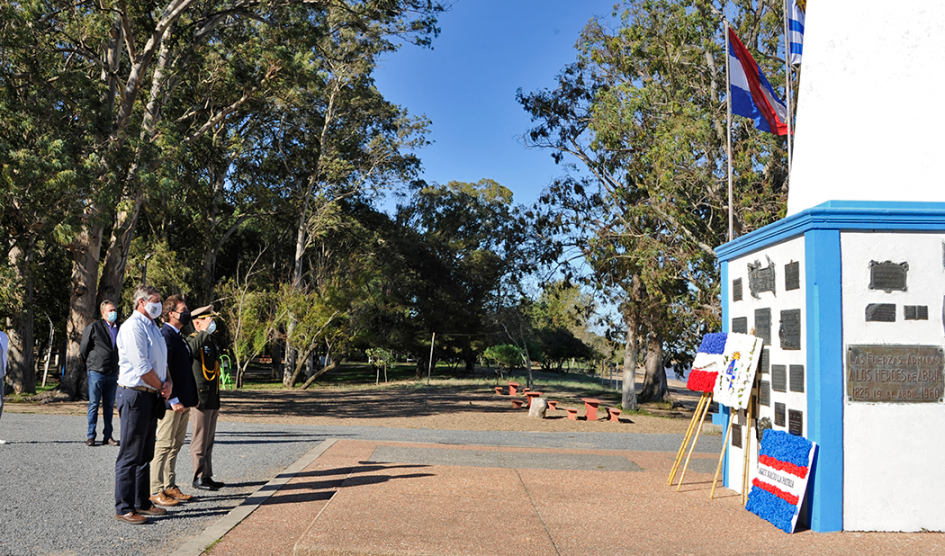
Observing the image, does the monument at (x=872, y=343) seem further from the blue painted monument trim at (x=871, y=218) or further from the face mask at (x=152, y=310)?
the face mask at (x=152, y=310)

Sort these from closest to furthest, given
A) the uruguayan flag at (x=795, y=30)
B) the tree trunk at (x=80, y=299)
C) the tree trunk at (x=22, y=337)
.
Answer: the uruguayan flag at (x=795, y=30) < the tree trunk at (x=80, y=299) < the tree trunk at (x=22, y=337)

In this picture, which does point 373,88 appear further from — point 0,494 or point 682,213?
point 0,494

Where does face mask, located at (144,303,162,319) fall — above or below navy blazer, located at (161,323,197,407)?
above

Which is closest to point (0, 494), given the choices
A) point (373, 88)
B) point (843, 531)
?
point (843, 531)

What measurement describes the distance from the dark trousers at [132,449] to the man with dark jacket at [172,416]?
1.55 ft

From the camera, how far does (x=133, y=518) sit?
5.42 meters

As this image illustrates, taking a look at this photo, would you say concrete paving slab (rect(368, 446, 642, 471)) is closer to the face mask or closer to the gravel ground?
the gravel ground

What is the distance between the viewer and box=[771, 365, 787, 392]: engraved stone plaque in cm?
615

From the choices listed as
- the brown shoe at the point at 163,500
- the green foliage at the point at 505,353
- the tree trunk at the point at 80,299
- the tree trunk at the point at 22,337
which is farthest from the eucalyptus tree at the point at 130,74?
the green foliage at the point at 505,353

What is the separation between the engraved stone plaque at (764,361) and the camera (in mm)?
6505

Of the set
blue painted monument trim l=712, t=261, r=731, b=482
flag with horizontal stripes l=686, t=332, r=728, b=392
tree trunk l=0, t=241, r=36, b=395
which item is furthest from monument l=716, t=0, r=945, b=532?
tree trunk l=0, t=241, r=36, b=395

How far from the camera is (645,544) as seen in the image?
5.11m

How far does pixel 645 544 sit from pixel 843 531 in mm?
1715

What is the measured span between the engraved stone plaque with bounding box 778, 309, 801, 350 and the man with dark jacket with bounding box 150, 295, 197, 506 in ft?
16.8
